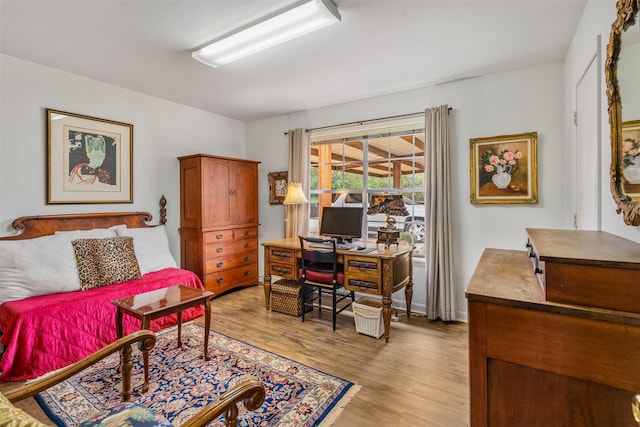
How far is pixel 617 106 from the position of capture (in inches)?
52.7

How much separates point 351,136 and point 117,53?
2.61m

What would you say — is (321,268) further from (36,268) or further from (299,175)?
(36,268)

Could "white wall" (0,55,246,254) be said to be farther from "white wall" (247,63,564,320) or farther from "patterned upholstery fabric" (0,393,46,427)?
"patterned upholstery fabric" (0,393,46,427)

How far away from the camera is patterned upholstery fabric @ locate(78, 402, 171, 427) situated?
3.42 ft

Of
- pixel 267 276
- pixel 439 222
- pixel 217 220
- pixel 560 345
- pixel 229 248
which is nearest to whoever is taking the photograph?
pixel 560 345

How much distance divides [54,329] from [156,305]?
840 mm

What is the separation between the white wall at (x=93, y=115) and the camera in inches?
109

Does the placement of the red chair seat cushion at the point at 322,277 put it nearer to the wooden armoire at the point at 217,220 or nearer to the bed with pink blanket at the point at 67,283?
the bed with pink blanket at the point at 67,283

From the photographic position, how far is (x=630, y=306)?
82 centimetres

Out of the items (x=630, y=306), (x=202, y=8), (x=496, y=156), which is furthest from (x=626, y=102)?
(x=202, y=8)

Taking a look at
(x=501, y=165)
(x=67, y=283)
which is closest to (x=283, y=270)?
(x=67, y=283)

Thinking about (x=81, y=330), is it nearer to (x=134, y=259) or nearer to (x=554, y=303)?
(x=134, y=259)

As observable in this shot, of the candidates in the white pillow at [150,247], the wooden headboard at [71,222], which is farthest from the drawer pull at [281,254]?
the wooden headboard at [71,222]

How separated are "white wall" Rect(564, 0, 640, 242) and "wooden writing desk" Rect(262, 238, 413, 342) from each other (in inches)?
60.1
